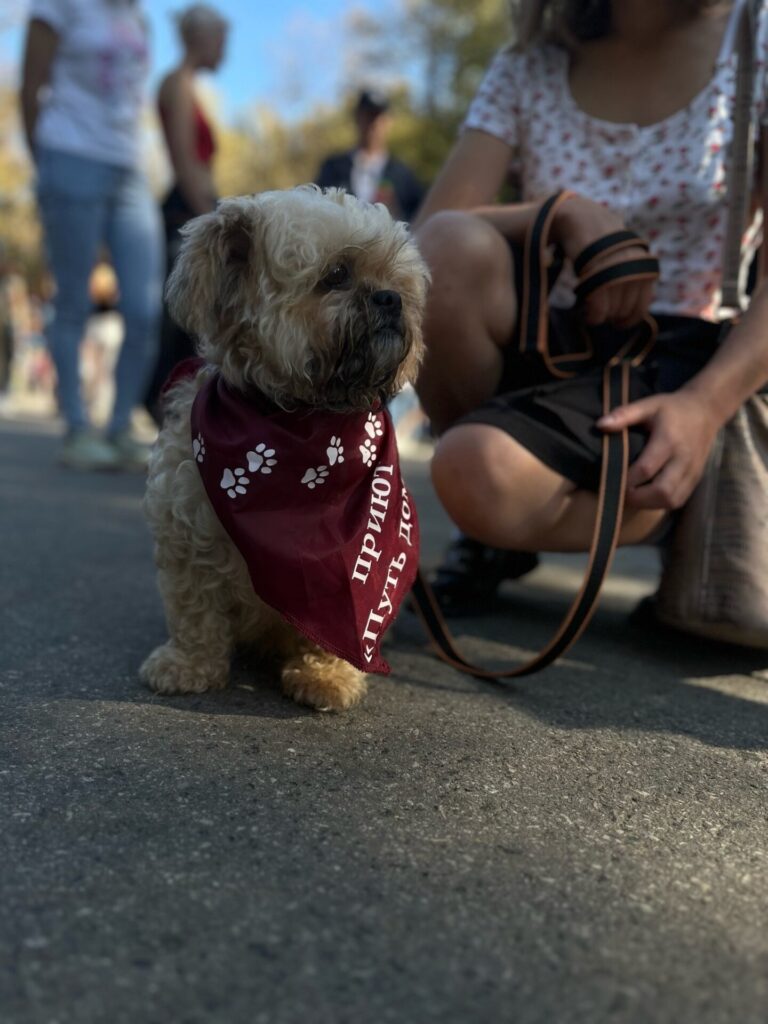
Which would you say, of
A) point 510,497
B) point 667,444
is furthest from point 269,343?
point 667,444

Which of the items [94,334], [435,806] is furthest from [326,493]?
[94,334]

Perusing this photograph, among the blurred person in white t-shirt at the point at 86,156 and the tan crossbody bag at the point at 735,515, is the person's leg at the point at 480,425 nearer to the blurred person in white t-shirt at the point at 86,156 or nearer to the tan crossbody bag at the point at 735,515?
the tan crossbody bag at the point at 735,515

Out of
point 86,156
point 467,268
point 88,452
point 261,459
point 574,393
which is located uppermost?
point 86,156

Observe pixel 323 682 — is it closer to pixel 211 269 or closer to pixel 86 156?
pixel 211 269

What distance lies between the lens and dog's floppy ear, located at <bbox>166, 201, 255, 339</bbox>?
2.02 metres

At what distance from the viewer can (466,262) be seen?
260cm

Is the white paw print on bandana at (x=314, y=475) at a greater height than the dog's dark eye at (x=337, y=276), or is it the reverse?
the dog's dark eye at (x=337, y=276)

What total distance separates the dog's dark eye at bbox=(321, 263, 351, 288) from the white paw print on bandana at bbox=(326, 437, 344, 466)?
326 mm

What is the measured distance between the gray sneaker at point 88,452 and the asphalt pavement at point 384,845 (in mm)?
3357

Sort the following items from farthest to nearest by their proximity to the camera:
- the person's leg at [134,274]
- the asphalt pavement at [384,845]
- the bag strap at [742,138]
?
the person's leg at [134,274] < the bag strap at [742,138] < the asphalt pavement at [384,845]

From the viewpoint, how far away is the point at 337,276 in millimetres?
2057

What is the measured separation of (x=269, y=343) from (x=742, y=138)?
57.1 inches

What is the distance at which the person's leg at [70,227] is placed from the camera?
16.8 ft

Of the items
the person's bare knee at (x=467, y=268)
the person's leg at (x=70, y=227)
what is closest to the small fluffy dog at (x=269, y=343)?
the person's bare knee at (x=467, y=268)
